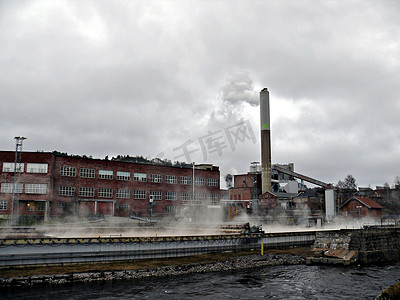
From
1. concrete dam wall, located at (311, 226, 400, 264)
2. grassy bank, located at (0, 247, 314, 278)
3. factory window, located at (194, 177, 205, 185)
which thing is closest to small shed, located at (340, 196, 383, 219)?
factory window, located at (194, 177, 205, 185)

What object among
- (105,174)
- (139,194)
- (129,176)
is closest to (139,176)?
(129,176)

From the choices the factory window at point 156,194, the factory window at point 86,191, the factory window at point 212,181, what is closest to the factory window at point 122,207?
the factory window at point 86,191

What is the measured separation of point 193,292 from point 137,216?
43.6 metres

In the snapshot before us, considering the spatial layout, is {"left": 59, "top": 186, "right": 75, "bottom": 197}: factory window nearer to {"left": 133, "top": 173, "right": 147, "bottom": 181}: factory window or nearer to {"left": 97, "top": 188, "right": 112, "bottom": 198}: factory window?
{"left": 97, "top": 188, "right": 112, "bottom": 198}: factory window

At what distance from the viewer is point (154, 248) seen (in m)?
36.0

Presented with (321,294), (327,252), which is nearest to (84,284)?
(321,294)

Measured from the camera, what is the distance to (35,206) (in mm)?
57375

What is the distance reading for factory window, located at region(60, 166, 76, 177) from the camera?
201 feet

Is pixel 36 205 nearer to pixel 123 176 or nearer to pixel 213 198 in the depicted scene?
pixel 123 176

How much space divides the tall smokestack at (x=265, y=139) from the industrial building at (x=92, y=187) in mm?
16782

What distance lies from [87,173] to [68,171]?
135 inches

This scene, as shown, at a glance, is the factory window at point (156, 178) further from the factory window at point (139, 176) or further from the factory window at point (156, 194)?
the factory window at point (156, 194)

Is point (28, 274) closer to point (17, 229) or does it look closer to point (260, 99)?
point (17, 229)

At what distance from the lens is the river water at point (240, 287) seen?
23.6 metres
